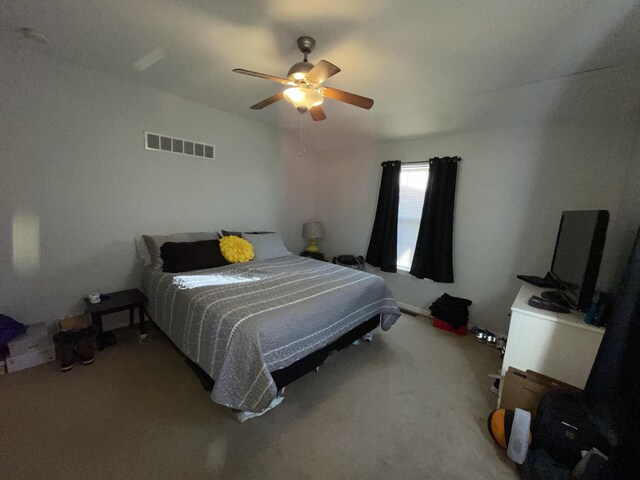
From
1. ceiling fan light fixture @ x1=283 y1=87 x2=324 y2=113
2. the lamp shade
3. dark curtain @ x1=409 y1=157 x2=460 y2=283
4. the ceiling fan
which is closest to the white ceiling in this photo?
the ceiling fan

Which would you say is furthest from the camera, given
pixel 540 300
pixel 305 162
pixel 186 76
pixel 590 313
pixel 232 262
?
pixel 305 162

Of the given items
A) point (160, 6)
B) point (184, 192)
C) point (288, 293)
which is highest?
point (160, 6)

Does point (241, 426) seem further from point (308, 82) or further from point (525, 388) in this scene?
point (308, 82)

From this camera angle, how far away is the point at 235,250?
2.78 meters

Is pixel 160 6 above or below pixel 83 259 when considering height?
above

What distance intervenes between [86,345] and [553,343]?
3352mm

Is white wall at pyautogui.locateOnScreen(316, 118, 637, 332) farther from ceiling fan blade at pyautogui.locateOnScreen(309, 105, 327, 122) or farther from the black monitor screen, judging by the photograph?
ceiling fan blade at pyautogui.locateOnScreen(309, 105, 327, 122)

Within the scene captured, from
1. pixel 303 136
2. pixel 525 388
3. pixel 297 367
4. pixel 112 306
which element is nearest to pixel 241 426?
pixel 297 367

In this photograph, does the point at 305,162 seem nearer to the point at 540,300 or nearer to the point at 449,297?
the point at 449,297

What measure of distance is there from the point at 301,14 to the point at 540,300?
2.39 meters

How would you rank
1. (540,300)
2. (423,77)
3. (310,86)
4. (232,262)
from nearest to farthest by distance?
(310,86)
(540,300)
(423,77)
(232,262)

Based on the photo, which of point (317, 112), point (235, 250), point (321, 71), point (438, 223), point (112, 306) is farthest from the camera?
point (438, 223)

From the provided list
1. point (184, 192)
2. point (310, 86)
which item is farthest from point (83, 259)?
point (310, 86)

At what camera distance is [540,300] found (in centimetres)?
176
